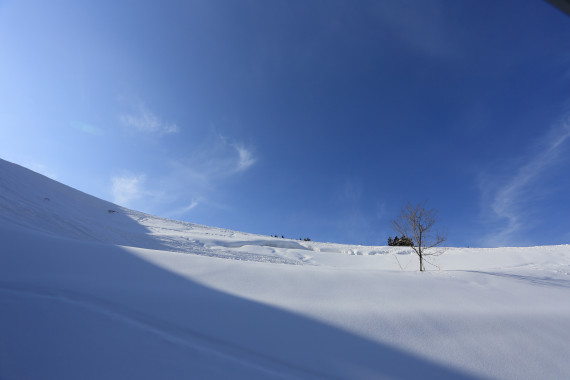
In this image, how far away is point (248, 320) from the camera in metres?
1.72

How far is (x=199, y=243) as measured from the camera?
920 cm

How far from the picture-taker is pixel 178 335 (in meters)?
1.48

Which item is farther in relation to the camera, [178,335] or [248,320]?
[248,320]

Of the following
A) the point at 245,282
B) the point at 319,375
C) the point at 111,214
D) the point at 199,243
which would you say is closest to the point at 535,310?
the point at 319,375

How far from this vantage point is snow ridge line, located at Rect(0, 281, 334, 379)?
133 cm

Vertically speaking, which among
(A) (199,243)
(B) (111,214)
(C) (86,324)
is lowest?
(C) (86,324)

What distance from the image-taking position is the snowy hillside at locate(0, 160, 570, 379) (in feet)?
4.18

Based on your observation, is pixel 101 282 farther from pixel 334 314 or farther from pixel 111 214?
pixel 111 214

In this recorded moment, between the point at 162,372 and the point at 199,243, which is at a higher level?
the point at 199,243

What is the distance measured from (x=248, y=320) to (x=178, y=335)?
0.44 meters

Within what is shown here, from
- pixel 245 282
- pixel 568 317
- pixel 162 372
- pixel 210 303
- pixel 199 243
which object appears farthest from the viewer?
pixel 199 243

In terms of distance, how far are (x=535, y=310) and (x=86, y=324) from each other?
3.45 metres

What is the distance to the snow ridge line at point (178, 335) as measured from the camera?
1328mm

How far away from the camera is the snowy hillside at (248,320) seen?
1.28 m
